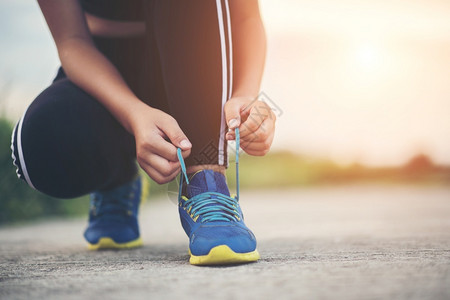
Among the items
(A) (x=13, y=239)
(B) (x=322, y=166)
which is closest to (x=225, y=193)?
(A) (x=13, y=239)

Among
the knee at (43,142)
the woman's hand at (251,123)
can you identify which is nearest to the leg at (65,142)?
the knee at (43,142)

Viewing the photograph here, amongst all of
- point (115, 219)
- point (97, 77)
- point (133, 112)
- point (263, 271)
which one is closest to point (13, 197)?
point (115, 219)

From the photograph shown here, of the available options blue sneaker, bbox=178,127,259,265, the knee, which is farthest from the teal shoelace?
the knee

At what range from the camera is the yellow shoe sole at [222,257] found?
917mm

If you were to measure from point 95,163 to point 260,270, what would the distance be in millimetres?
570

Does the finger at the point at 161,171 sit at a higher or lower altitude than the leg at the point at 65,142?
lower

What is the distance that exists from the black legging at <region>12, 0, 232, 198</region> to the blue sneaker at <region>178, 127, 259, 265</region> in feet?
0.18

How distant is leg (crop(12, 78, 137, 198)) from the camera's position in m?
1.19

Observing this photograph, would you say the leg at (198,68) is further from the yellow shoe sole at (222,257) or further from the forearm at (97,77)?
the yellow shoe sole at (222,257)

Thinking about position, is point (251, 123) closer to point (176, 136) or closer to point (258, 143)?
point (258, 143)

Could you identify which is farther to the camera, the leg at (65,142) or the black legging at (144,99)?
the leg at (65,142)

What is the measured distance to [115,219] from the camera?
1.43 m

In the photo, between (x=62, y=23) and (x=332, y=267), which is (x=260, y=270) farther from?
(x=62, y=23)

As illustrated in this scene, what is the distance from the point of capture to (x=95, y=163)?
4.11 feet
